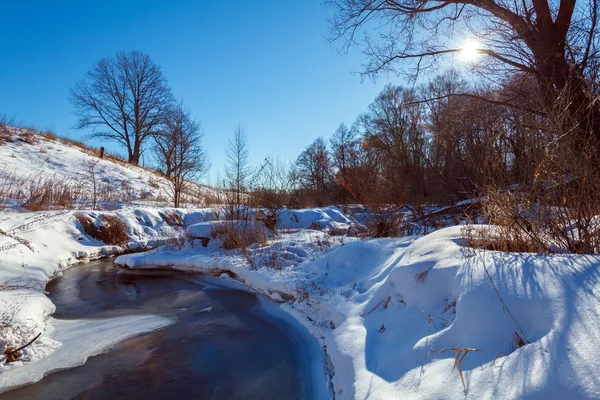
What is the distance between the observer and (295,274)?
228 inches

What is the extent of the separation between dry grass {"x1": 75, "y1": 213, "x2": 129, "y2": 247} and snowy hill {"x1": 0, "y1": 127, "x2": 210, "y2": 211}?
4.74 feet

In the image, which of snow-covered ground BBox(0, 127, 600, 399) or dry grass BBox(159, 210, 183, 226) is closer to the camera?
snow-covered ground BBox(0, 127, 600, 399)

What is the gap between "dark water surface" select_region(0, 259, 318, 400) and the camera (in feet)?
10.2

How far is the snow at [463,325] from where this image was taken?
153 centimetres

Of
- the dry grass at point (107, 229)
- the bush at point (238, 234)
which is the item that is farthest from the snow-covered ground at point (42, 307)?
the bush at point (238, 234)

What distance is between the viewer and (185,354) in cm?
384

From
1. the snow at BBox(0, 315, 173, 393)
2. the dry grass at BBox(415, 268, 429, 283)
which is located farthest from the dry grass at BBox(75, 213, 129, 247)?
the dry grass at BBox(415, 268, 429, 283)

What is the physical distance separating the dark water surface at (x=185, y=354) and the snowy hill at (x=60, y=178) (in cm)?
633

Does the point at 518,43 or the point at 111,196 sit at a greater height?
the point at 518,43

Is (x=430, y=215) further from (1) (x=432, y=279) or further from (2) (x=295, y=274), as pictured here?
(1) (x=432, y=279)

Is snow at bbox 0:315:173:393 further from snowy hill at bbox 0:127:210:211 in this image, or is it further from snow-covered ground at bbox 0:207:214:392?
snowy hill at bbox 0:127:210:211

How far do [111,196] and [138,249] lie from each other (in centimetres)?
637

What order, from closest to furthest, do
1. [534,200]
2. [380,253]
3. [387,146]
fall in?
[534,200] → [380,253] → [387,146]

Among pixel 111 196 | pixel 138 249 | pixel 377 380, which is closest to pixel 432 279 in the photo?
pixel 377 380
